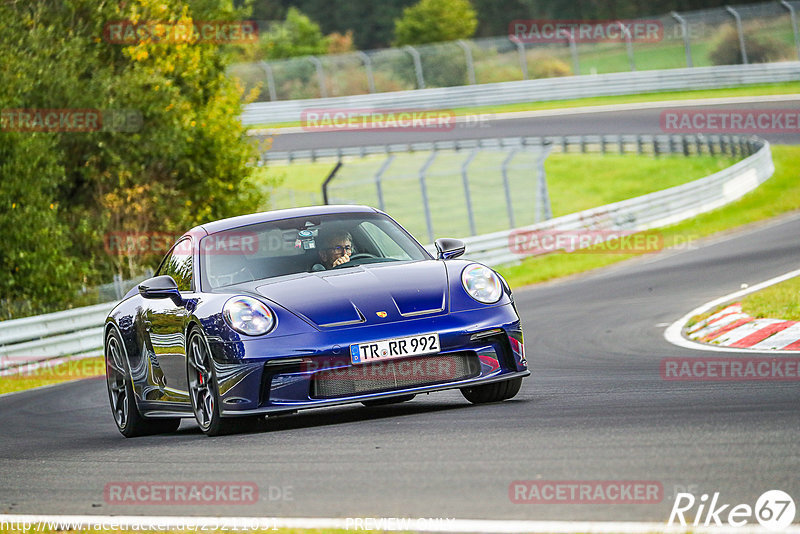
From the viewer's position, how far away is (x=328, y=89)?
50281 millimetres

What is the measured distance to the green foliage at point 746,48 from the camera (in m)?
45.4

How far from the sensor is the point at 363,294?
298 inches

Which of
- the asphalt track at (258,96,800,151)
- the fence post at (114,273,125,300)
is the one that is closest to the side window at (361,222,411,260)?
the fence post at (114,273,125,300)

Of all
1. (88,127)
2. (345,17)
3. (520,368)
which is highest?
(520,368)

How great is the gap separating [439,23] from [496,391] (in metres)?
68.0

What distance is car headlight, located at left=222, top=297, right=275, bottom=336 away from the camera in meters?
7.41

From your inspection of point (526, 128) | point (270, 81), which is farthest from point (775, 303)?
point (270, 81)

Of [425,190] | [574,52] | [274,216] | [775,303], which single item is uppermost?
[274,216]

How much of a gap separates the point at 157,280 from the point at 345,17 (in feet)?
288

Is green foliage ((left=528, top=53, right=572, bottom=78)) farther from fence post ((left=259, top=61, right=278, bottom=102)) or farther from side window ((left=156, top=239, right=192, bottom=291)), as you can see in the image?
side window ((left=156, top=239, right=192, bottom=291))

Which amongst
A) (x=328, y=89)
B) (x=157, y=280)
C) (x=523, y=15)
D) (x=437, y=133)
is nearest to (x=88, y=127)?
(x=157, y=280)

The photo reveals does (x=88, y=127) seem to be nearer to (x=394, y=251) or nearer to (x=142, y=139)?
(x=142, y=139)

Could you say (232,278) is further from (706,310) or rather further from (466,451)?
(706,310)

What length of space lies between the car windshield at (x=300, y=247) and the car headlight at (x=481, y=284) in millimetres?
667
